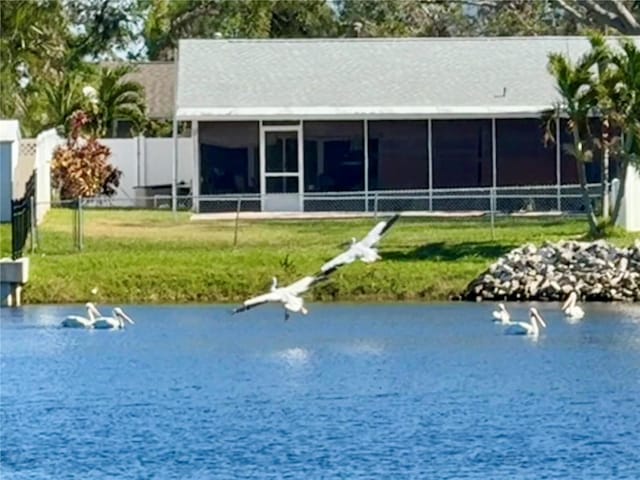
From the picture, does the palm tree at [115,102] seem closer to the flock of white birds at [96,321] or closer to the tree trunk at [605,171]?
the tree trunk at [605,171]

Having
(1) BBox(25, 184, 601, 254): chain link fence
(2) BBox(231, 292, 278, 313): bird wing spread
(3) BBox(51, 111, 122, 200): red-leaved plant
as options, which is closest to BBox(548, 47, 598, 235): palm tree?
(1) BBox(25, 184, 601, 254): chain link fence

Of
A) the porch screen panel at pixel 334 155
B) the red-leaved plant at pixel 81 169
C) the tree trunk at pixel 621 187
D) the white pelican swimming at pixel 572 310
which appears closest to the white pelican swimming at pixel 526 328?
the white pelican swimming at pixel 572 310

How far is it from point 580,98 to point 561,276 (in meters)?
5.18

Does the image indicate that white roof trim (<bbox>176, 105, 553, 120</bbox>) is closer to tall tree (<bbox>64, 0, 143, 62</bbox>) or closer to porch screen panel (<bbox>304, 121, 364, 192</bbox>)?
porch screen panel (<bbox>304, 121, 364, 192</bbox>)

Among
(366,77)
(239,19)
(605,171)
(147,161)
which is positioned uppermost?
(239,19)

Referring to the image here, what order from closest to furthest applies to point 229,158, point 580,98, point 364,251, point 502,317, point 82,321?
point 364,251 < point 502,317 < point 82,321 < point 580,98 < point 229,158

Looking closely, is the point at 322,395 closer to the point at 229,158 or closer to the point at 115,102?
the point at 229,158

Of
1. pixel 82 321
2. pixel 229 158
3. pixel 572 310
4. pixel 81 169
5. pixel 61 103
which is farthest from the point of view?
pixel 61 103

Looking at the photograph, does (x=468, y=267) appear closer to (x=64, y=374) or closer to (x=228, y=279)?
(x=228, y=279)

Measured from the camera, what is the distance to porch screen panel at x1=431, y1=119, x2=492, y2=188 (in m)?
52.9

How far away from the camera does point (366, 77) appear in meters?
54.9

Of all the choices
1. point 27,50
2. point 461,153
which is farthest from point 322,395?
point 27,50

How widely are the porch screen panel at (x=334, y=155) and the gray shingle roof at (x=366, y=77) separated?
575mm

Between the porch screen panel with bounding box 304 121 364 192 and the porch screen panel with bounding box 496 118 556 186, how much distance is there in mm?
3437
